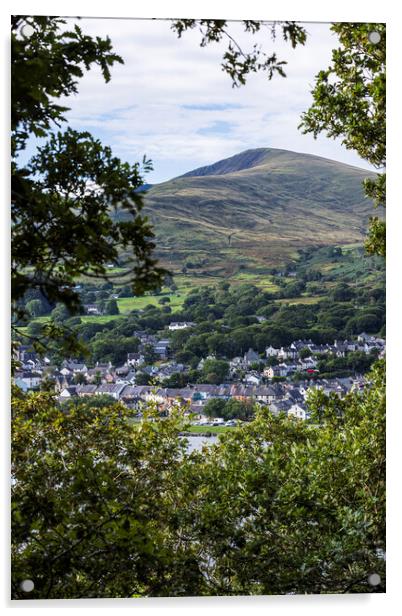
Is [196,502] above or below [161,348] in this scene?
below

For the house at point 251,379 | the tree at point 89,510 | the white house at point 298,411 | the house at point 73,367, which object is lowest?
the tree at point 89,510

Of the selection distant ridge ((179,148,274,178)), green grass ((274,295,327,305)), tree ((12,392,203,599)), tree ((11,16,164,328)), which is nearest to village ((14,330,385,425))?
tree ((12,392,203,599))

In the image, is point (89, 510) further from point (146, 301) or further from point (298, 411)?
point (298, 411)

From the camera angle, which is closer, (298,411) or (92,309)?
(92,309)

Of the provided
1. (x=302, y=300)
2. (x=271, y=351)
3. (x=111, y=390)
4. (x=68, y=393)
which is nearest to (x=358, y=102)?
(x=302, y=300)

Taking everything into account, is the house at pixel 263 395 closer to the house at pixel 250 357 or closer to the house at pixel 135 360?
the house at pixel 250 357

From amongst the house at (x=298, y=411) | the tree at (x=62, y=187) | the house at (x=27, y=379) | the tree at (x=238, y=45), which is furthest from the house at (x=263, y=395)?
the tree at (x=238, y=45)

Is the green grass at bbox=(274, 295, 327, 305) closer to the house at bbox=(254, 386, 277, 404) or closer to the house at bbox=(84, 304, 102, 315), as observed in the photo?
the house at bbox=(254, 386, 277, 404)
